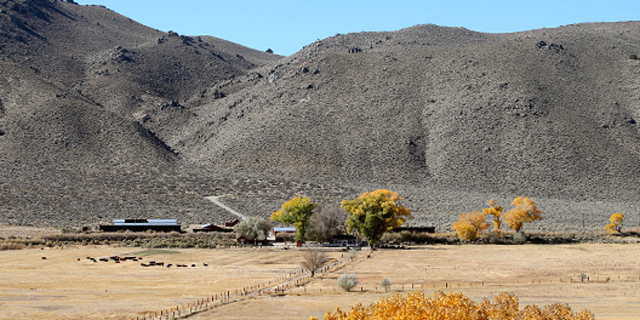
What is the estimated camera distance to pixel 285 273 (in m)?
43.8

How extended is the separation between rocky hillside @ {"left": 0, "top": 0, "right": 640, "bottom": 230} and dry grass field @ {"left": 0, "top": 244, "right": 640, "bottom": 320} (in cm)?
2541

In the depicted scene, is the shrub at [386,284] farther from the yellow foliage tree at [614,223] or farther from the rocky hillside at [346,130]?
the rocky hillside at [346,130]

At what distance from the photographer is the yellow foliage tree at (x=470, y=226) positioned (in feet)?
220

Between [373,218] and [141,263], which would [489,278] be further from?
[141,263]

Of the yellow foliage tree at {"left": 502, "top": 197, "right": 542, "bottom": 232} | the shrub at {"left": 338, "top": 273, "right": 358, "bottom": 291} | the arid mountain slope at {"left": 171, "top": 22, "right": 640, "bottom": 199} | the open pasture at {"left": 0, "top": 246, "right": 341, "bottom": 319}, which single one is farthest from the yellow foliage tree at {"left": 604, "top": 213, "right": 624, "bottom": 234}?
the shrub at {"left": 338, "top": 273, "right": 358, "bottom": 291}

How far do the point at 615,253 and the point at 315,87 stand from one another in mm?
89408

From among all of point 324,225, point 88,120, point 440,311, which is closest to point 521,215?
point 324,225

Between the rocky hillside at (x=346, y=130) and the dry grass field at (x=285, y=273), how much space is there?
2541cm

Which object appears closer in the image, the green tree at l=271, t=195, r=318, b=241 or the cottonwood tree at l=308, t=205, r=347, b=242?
the green tree at l=271, t=195, r=318, b=241

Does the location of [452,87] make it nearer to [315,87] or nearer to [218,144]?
[315,87]

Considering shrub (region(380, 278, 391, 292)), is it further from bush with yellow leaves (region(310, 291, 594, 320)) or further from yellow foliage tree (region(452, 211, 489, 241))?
yellow foliage tree (region(452, 211, 489, 241))

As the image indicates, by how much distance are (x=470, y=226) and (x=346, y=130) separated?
57597mm

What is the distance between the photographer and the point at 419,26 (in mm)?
179625

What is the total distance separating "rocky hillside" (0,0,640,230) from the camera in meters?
93.3
